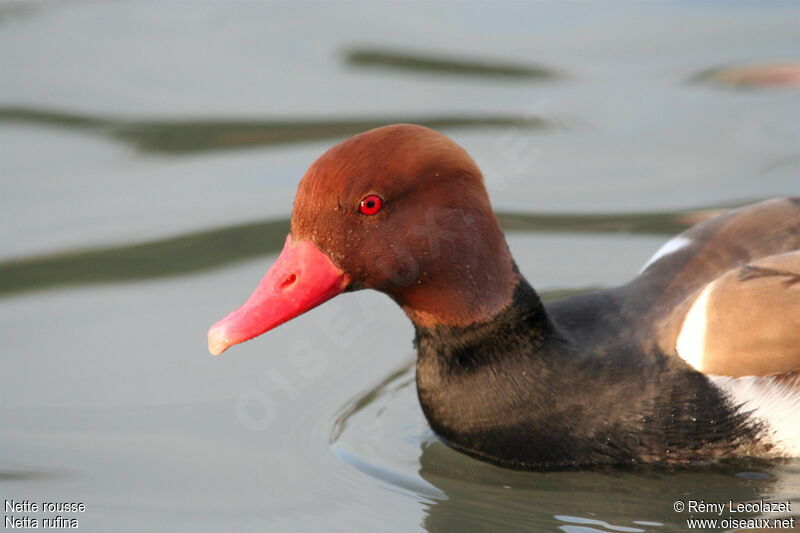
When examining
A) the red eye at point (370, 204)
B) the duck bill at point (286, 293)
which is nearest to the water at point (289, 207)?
the duck bill at point (286, 293)

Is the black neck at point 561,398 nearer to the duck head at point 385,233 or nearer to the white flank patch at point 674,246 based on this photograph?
the duck head at point 385,233

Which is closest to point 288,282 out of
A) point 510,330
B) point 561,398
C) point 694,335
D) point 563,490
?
point 510,330

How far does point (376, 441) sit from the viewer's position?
499 cm

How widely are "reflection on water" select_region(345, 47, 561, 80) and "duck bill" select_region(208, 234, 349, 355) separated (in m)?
4.34

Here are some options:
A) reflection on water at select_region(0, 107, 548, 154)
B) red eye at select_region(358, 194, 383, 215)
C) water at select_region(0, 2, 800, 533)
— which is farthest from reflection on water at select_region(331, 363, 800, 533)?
reflection on water at select_region(0, 107, 548, 154)

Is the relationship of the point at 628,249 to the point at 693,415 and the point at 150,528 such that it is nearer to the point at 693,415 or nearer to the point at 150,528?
the point at 693,415

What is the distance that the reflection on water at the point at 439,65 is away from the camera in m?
8.38

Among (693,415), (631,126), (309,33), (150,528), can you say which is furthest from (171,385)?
(309,33)

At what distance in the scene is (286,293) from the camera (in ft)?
14.2

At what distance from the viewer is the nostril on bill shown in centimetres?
432

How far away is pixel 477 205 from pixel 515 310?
449 mm

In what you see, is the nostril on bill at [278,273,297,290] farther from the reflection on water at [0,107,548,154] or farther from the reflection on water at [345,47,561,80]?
the reflection on water at [345,47,561,80]

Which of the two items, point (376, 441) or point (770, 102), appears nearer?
point (376, 441)

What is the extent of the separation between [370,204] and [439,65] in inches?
174
